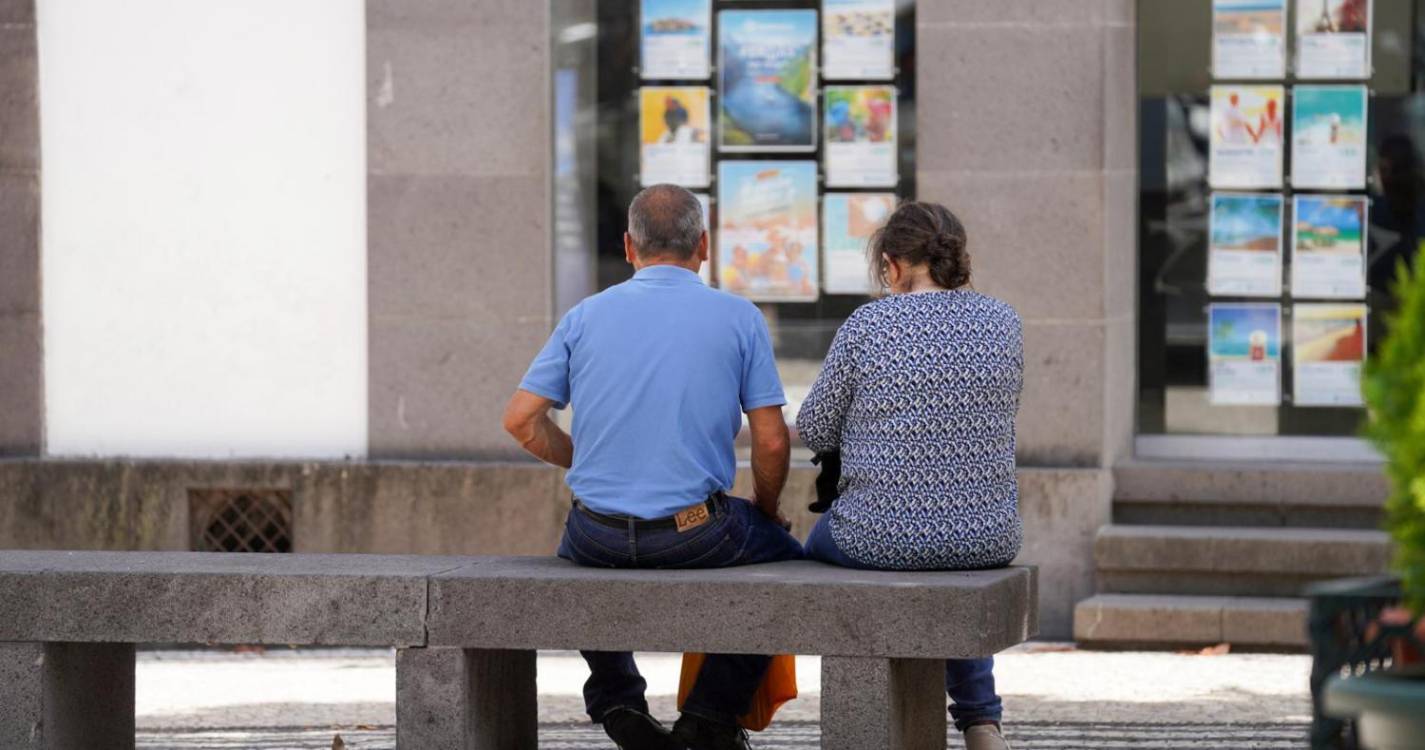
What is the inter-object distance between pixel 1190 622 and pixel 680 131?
9.71ft

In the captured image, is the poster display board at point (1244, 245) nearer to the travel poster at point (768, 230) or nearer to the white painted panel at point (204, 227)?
the travel poster at point (768, 230)

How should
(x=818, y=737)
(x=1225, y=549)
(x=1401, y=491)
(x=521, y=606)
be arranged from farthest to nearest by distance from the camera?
(x=1225, y=549) → (x=818, y=737) → (x=521, y=606) → (x=1401, y=491)

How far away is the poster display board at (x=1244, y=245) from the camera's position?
10641 millimetres

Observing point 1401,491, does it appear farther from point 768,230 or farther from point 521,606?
point 768,230

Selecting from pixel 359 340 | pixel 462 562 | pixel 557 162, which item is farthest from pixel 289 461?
pixel 462 562

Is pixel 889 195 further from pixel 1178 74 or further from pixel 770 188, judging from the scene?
pixel 1178 74

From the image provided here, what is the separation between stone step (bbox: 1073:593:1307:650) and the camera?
383 inches

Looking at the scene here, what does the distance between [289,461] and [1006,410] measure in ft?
15.8

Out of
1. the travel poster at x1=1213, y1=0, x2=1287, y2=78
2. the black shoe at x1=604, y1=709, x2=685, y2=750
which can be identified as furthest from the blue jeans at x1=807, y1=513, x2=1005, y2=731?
the travel poster at x1=1213, y1=0, x2=1287, y2=78

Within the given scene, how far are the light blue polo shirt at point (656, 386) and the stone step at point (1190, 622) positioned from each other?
12.1ft

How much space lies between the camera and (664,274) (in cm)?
659

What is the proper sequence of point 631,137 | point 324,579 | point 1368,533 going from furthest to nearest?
point 631,137 < point 1368,533 < point 324,579

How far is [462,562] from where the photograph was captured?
22.4ft

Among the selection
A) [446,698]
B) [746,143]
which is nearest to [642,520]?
[446,698]
